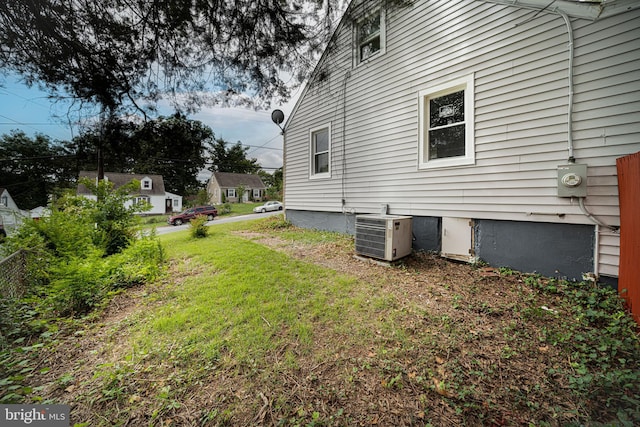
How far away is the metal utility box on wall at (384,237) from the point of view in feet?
12.0

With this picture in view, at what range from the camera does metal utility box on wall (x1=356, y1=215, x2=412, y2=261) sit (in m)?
3.66

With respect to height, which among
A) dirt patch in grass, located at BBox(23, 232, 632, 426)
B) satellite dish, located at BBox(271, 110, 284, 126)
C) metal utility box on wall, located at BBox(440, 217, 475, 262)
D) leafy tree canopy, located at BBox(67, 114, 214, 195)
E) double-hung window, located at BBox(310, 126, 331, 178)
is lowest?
dirt patch in grass, located at BBox(23, 232, 632, 426)

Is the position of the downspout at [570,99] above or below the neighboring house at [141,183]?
above

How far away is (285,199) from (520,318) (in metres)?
6.87

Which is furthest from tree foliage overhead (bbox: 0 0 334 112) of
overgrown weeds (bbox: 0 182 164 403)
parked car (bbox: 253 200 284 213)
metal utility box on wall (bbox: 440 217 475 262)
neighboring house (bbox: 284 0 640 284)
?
parked car (bbox: 253 200 284 213)

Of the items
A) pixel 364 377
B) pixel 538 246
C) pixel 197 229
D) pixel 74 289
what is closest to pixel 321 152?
pixel 197 229

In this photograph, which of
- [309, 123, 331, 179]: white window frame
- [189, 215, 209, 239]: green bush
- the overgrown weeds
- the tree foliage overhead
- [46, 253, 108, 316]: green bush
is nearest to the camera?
the tree foliage overhead

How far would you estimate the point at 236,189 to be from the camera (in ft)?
85.5

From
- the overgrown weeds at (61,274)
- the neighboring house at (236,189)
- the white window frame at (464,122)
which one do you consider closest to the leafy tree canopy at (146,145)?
the overgrown weeds at (61,274)

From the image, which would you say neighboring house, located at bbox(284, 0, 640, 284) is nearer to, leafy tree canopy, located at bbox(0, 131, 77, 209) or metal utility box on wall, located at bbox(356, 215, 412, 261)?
metal utility box on wall, located at bbox(356, 215, 412, 261)

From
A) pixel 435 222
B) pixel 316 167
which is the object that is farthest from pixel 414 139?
pixel 316 167

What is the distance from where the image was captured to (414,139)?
14.4 feet

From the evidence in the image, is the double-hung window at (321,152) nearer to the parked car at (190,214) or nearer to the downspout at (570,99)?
the downspout at (570,99)

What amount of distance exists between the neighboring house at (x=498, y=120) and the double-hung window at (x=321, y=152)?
3.48ft
